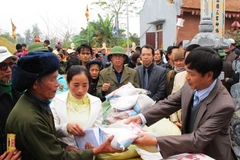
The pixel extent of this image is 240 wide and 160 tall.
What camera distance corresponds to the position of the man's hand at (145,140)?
5.50ft

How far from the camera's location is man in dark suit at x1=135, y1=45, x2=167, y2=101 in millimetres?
4172

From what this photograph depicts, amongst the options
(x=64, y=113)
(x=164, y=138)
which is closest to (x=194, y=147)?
(x=164, y=138)

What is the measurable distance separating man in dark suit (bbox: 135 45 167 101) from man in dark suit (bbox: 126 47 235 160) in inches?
87.0

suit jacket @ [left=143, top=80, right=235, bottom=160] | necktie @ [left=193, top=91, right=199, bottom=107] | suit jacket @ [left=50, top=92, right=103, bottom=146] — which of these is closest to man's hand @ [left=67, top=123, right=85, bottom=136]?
suit jacket @ [left=50, top=92, right=103, bottom=146]

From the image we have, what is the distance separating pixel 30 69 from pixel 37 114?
0.26 meters

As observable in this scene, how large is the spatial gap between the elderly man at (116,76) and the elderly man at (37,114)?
210 centimetres

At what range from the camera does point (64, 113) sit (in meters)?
2.23

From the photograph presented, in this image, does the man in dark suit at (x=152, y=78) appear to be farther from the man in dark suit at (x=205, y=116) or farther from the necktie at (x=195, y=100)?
the man in dark suit at (x=205, y=116)

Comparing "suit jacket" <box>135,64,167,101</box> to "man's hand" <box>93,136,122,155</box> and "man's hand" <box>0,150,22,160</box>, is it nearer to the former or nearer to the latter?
"man's hand" <box>93,136,122,155</box>

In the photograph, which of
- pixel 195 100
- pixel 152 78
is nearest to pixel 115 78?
pixel 152 78

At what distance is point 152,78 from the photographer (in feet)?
13.8

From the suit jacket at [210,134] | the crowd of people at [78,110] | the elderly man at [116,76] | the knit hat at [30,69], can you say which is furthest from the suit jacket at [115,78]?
the knit hat at [30,69]

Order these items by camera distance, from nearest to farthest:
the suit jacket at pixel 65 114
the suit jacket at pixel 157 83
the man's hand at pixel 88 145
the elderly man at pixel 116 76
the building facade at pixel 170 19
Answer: the man's hand at pixel 88 145, the suit jacket at pixel 65 114, the elderly man at pixel 116 76, the suit jacket at pixel 157 83, the building facade at pixel 170 19

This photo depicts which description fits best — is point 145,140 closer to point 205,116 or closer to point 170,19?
point 205,116
